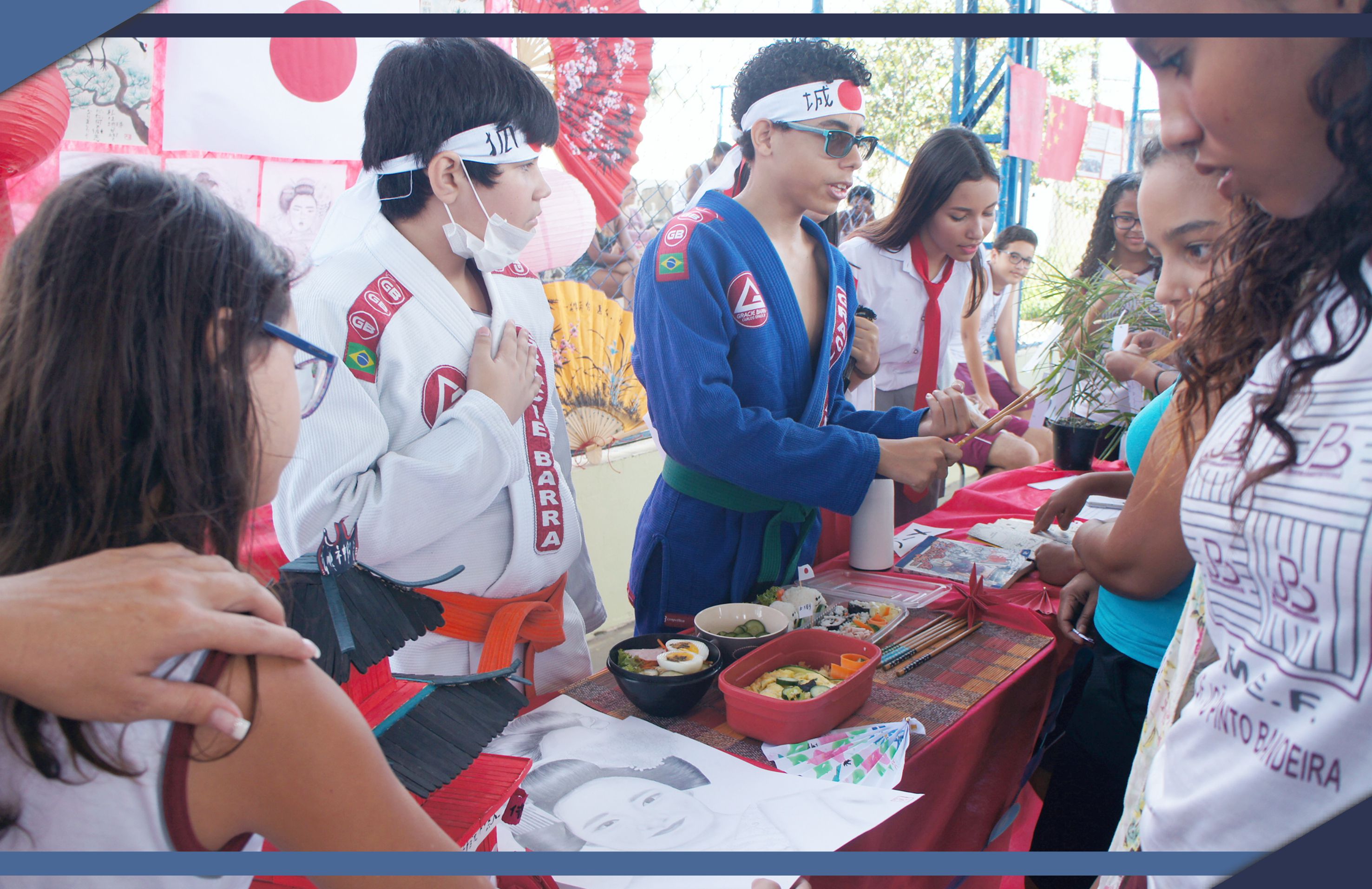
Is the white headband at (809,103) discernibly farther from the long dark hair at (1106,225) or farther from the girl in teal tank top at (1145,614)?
the long dark hair at (1106,225)

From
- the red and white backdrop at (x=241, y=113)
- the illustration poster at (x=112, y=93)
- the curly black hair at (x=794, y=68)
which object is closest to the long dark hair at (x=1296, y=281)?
the curly black hair at (x=794, y=68)

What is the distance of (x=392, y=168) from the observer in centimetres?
129

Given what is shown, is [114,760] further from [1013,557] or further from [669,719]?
[1013,557]

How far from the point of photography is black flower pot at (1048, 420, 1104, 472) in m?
2.40

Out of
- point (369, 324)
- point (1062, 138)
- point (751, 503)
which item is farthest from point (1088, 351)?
point (1062, 138)

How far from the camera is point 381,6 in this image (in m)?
2.59

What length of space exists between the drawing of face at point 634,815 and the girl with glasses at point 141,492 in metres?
0.36

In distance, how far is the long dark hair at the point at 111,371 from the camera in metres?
0.58

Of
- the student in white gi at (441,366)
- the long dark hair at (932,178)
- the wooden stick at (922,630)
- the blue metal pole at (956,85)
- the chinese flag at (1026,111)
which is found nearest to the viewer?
the student in white gi at (441,366)

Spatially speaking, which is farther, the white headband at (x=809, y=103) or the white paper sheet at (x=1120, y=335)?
the white paper sheet at (x=1120, y=335)

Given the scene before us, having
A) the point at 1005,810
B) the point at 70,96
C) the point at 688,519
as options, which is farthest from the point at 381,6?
the point at 1005,810

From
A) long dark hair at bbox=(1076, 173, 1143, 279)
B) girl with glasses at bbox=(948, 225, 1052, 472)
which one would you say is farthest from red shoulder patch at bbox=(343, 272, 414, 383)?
girl with glasses at bbox=(948, 225, 1052, 472)

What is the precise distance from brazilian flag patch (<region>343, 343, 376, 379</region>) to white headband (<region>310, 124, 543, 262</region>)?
0.56 feet

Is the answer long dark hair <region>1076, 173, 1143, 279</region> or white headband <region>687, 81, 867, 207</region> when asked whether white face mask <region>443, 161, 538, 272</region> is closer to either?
white headband <region>687, 81, 867, 207</region>
